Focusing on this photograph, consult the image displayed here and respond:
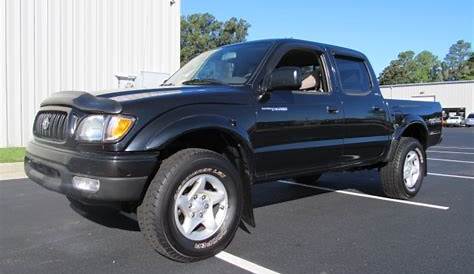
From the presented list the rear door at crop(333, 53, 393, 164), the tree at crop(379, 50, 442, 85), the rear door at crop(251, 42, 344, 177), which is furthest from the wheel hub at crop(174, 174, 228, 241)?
the tree at crop(379, 50, 442, 85)

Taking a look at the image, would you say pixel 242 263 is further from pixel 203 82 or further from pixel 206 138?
pixel 203 82

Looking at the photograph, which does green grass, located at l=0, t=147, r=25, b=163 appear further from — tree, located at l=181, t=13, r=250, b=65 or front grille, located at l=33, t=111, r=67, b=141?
tree, located at l=181, t=13, r=250, b=65

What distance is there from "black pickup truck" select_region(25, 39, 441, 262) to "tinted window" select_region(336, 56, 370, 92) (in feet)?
0.09

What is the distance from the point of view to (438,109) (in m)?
8.12

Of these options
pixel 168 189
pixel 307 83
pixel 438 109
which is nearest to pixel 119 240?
pixel 168 189

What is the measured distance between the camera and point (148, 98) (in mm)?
4219

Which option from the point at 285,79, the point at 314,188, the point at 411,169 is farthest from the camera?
the point at 314,188

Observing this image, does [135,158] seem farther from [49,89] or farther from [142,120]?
[49,89]

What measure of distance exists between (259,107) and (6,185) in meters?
5.42

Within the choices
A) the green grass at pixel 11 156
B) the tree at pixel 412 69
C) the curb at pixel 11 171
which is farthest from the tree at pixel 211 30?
the curb at pixel 11 171

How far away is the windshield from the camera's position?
5230mm

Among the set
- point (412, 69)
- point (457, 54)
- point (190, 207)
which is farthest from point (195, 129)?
point (457, 54)

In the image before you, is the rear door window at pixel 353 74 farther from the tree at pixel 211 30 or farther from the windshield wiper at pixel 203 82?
the tree at pixel 211 30

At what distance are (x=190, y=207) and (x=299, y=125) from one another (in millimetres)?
1566
